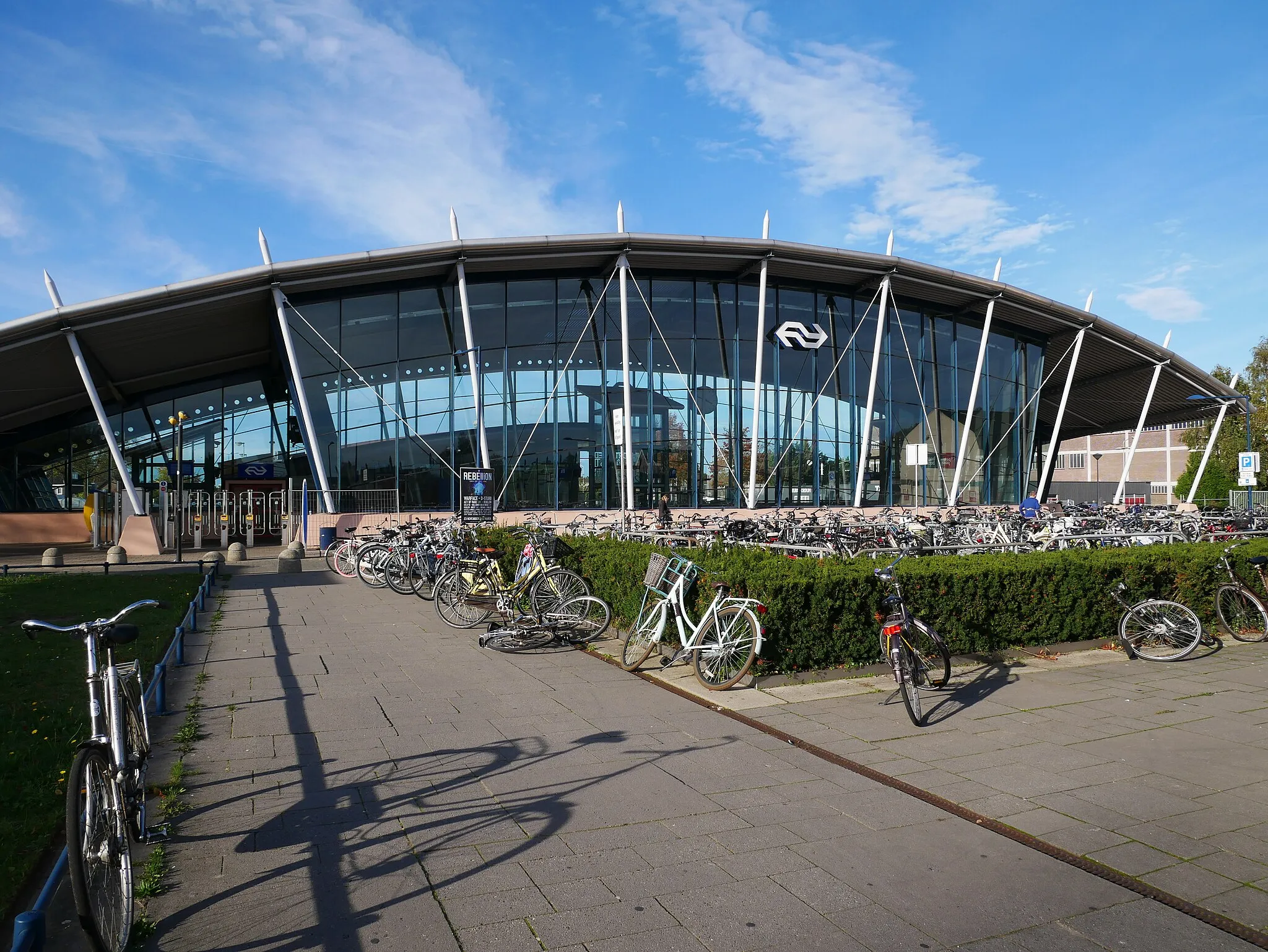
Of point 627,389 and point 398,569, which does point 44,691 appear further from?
point 627,389

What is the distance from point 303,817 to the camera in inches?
186

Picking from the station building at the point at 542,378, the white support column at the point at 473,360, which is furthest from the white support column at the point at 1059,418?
Answer: the white support column at the point at 473,360

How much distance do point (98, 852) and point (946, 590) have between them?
291 inches

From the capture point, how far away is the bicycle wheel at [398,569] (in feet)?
51.4

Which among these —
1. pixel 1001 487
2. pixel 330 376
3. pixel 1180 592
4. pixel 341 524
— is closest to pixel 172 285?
pixel 330 376

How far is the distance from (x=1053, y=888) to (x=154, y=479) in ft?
128

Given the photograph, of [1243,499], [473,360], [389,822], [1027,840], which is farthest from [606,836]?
[1243,499]

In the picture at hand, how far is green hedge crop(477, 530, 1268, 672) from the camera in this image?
26.2 ft

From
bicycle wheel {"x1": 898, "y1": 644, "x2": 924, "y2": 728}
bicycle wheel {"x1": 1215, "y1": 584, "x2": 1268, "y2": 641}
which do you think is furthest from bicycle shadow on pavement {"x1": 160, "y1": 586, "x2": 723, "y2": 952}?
bicycle wheel {"x1": 1215, "y1": 584, "x2": 1268, "y2": 641}

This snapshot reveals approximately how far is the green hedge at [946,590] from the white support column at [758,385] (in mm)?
19375

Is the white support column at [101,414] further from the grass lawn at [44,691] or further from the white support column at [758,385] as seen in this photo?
the white support column at [758,385]

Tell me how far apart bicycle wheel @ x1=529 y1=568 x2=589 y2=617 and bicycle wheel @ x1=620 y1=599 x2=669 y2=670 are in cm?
167

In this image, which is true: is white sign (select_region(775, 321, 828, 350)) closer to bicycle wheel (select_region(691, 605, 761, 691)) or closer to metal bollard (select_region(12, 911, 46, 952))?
bicycle wheel (select_region(691, 605, 761, 691))

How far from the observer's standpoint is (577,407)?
29.2 metres
